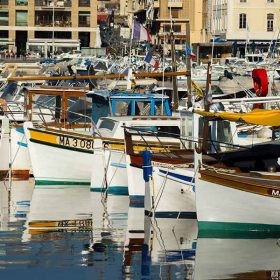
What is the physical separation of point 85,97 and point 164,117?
561 centimetres

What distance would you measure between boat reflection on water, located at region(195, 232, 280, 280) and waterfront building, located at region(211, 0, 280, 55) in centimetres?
10929

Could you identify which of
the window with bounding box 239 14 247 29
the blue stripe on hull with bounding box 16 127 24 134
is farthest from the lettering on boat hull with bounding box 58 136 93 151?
the window with bounding box 239 14 247 29

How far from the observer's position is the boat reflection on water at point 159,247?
2073 cm

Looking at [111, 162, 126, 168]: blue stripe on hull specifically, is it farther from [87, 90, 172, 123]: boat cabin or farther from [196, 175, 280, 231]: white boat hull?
[196, 175, 280, 231]: white boat hull

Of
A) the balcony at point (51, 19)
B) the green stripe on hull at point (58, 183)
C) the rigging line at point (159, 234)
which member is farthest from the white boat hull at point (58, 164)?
the balcony at point (51, 19)

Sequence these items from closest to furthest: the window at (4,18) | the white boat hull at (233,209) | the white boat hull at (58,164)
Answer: the white boat hull at (233,209) → the white boat hull at (58,164) → the window at (4,18)

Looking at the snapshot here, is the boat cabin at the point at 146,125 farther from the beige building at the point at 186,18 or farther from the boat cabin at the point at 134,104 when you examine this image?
the beige building at the point at 186,18

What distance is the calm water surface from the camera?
20562 mm

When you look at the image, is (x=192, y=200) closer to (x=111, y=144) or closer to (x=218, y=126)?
(x=218, y=126)

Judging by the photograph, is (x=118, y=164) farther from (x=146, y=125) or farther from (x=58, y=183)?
(x=58, y=183)

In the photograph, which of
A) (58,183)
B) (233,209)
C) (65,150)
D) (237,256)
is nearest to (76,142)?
(65,150)

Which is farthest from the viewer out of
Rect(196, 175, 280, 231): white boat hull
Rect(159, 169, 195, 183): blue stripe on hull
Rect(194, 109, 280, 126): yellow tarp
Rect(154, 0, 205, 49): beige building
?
Rect(154, 0, 205, 49): beige building

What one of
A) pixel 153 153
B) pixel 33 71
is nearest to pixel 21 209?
pixel 153 153

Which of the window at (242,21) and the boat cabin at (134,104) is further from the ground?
the boat cabin at (134,104)
